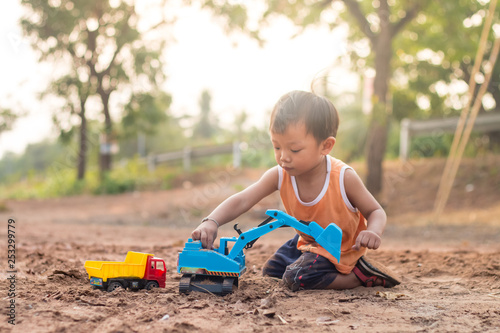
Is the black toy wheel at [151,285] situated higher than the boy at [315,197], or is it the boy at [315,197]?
the boy at [315,197]

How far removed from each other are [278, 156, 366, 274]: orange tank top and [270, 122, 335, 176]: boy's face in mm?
179

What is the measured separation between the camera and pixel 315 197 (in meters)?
2.69

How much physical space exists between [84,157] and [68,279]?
14.0 meters

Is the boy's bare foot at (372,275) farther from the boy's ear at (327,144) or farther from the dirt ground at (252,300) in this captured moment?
the boy's ear at (327,144)

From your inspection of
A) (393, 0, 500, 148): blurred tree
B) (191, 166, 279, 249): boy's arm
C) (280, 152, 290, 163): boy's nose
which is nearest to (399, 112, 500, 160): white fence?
(393, 0, 500, 148): blurred tree

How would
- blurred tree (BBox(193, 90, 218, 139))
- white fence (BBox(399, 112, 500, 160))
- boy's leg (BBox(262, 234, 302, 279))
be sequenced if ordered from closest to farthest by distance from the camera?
boy's leg (BBox(262, 234, 302, 279)) < white fence (BBox(399, 112, 500, 160)) < blurred tree (BBox(193, 90, 218, 139))

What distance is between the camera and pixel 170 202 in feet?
34.0

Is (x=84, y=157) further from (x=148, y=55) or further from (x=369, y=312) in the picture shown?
(x=369, y=312)

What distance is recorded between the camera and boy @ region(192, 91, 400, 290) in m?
2.48

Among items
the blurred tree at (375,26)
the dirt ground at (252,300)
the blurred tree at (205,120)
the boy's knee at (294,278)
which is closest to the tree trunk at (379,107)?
the blurred tree at (375,26)

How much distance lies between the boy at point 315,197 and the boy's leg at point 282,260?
158mm

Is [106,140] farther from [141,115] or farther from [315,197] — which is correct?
[315,197]

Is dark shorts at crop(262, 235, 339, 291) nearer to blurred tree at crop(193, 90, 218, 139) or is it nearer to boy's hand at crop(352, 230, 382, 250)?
boy's hand at crop(352, 230, 382, 250)

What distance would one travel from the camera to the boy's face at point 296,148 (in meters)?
2.46
